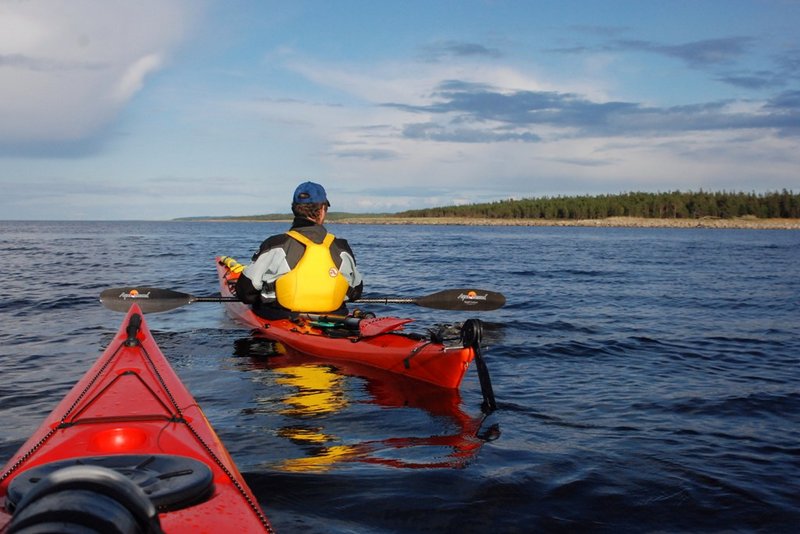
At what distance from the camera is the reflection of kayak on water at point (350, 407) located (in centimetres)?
512

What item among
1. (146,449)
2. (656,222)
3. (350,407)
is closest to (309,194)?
(350,407)

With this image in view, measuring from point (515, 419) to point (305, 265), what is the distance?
132 inches

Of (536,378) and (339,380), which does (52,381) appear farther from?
(536,378)

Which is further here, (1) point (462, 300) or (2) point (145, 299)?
(2) point (145, 299)

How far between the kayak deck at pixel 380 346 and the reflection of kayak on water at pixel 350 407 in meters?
0.12

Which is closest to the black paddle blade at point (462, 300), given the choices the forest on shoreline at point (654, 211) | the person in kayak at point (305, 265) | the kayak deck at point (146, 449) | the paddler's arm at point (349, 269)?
the paddler's arm at point (349, 269)

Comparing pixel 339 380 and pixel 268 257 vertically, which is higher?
pixel 268 257

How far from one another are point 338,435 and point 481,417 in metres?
1.46

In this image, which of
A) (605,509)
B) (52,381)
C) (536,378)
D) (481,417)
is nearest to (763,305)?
(536,378)

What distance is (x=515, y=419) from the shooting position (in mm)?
6309

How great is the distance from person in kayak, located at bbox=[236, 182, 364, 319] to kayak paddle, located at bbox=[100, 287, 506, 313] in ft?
2.21

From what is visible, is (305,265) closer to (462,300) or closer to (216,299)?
(216,299)

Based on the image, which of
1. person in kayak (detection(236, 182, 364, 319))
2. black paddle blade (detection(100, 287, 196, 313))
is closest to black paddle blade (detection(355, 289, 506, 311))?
person in kayak (detection(236, 182, 364, 319))

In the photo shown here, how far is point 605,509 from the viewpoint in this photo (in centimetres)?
430
